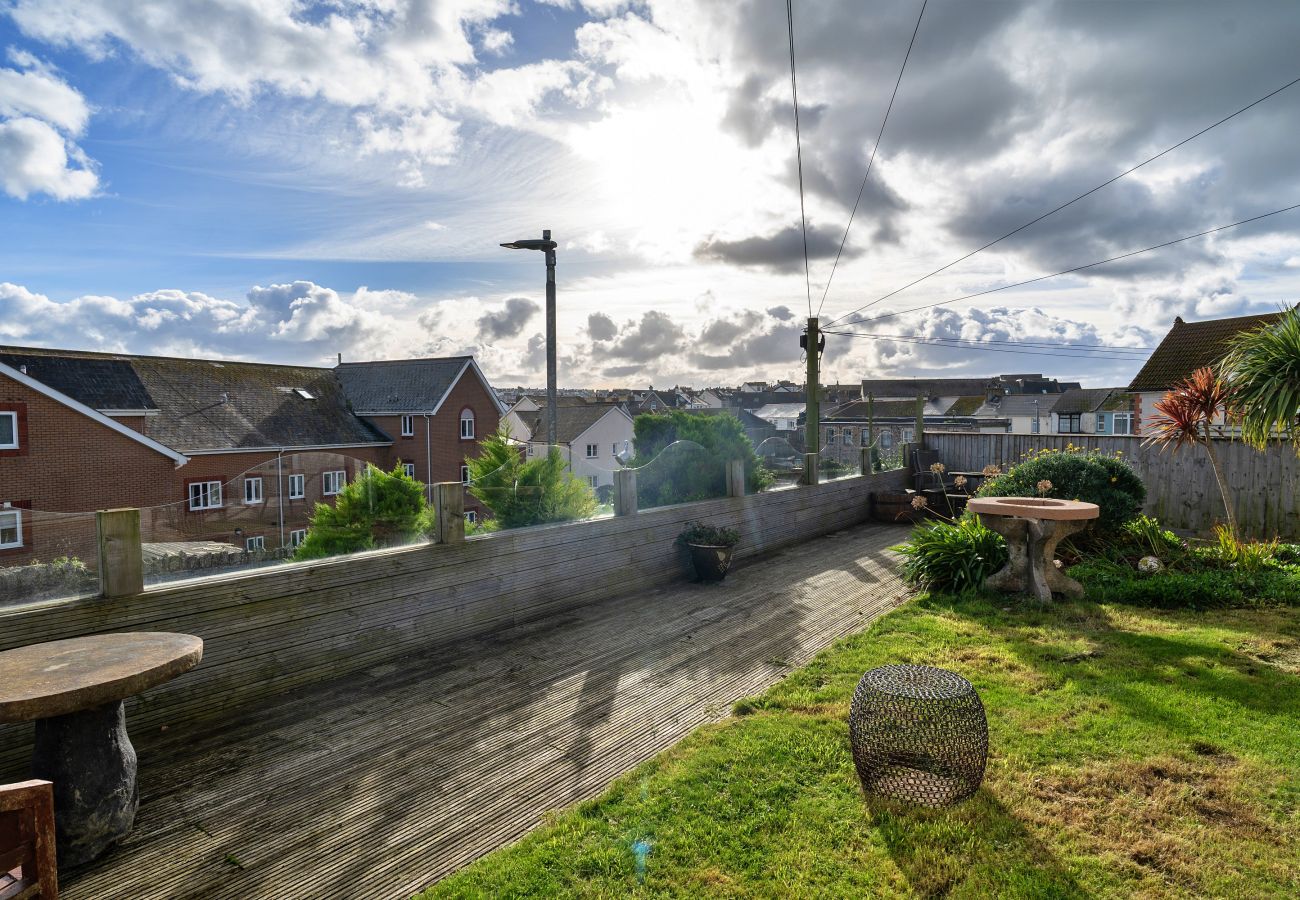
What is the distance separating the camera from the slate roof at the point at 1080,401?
40.2m

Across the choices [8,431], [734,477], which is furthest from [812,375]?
[8,431]

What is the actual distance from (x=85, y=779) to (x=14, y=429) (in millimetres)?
9743

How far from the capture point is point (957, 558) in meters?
6.66

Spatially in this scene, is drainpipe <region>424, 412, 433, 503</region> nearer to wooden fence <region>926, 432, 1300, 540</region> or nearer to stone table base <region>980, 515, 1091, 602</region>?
wooden fence <region>926, 432, 1300, 540</region>

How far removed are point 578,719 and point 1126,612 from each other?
4976mm

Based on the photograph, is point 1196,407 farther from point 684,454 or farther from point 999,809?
point 999,809

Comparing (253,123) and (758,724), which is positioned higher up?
(253,123)

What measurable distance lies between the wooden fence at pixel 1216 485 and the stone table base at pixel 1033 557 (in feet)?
16.0

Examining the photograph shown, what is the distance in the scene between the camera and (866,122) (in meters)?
9.10

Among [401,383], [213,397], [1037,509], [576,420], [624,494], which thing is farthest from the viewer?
[576,420]

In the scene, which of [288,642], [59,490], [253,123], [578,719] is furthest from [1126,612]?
[59,490]

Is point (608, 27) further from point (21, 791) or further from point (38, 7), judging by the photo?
point (21, 791)

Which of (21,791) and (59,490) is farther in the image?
(59,490)

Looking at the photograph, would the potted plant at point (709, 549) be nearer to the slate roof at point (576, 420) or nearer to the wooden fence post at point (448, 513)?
the wooden fence post at point (448, 513)
